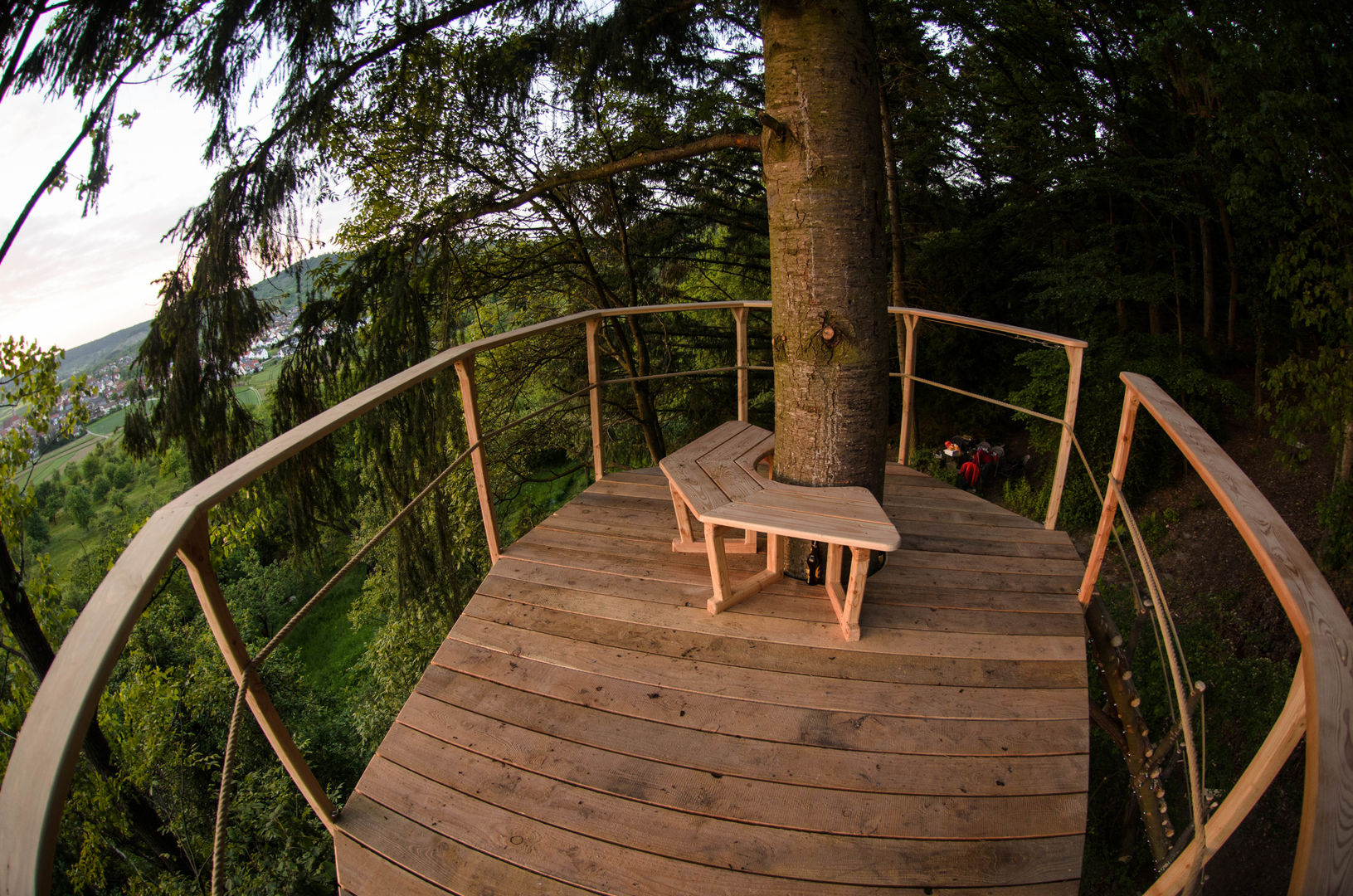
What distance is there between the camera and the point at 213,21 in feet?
9.25

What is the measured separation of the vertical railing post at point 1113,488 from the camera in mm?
2066

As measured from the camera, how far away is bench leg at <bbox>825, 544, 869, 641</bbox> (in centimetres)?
214

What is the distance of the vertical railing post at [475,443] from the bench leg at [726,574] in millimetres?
843

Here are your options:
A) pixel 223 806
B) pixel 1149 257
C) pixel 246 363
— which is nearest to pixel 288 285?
pixel 246 363

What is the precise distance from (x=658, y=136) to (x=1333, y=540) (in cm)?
783

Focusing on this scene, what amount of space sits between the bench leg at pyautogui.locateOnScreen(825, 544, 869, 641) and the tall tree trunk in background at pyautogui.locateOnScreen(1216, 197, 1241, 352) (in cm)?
870

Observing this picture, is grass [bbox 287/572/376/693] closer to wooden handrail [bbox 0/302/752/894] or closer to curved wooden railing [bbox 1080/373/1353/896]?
wooden handrail [bbox 0/302/752/894]

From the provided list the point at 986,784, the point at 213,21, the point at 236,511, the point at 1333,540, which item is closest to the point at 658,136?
the point at 213,21

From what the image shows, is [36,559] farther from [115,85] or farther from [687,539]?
[687,539]

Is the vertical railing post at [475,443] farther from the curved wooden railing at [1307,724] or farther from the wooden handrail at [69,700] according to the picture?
the curved wooden railing at [1307,724]

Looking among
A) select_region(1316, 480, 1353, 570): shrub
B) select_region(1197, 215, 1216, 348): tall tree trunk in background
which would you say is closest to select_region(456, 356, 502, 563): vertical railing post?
select_region(1316, 480, 1353, 570): shrub

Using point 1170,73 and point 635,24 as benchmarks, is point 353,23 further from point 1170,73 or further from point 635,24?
point 1170,73

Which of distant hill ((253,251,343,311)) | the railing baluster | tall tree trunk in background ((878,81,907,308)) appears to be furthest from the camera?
tall tree trunk in background ((878,81,907,308))

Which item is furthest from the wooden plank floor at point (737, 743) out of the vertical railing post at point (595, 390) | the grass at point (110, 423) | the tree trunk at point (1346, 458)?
the tree trunk at point (1346, 458)
